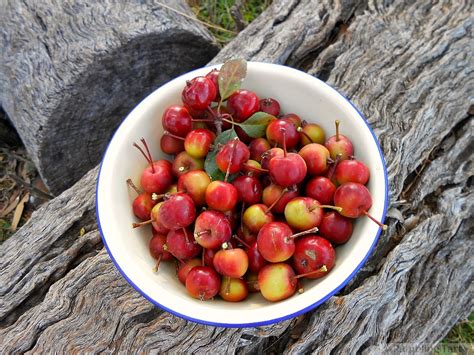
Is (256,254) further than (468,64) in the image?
No

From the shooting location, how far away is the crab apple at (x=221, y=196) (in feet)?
3.94

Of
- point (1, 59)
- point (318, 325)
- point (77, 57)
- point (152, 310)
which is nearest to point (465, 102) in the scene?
point (318, 325)

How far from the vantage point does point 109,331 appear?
4.76 ft

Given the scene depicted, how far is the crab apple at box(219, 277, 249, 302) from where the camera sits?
4.02 feet

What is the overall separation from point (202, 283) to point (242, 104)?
48 centimetres

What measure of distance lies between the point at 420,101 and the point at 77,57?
3.98 feet

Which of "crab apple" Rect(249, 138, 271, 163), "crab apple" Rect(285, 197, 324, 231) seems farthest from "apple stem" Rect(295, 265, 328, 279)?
"crab apple" Rect(249, 138, 271, 163)

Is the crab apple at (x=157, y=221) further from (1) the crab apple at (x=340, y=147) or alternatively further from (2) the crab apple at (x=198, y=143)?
(1) the crab apple at (x=340, y=147)

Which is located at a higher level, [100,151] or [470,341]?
[470,341]

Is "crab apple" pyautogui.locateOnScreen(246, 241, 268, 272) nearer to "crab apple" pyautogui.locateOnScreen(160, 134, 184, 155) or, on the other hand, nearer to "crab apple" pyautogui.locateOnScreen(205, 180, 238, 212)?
"crab apple" pyautogui.locateOnScreen(205, 180, 238, 212)

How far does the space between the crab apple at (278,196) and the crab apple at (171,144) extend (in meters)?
0.28

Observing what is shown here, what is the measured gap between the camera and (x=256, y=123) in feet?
4.41

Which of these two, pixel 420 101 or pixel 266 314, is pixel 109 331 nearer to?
pixel 266 314

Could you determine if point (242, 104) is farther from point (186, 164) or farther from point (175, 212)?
point (175, 212)
